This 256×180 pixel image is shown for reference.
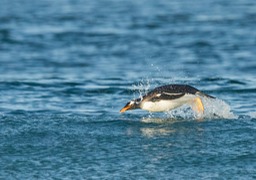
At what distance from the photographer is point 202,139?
36.6 ft

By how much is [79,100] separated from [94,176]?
5644mm

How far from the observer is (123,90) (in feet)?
Answer: 53.4

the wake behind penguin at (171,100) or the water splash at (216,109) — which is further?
the water splash at (216,109)

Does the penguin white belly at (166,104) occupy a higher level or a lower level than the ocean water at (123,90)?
higher

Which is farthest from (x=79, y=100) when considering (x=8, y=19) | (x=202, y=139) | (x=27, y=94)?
(x=8, y=19)

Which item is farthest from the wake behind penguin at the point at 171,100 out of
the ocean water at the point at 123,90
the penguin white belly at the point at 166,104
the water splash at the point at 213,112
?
the ocean water at the point at 123,90

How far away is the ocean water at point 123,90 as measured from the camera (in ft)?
33.5

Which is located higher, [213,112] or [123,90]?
[213,112]

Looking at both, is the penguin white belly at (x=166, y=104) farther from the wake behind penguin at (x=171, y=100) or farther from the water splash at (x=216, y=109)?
the water splash at (x=216, y=109)

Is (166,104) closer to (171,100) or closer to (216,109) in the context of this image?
(171,100)

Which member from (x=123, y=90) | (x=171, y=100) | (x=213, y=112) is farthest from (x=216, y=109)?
(x=123, y=90)

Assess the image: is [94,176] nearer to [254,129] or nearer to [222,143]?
[222,143]

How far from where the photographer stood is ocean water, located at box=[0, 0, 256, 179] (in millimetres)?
10219

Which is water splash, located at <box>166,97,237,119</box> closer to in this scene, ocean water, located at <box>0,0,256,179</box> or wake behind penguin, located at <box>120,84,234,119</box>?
ocean water, located at <box>0,0,256,179</box>
